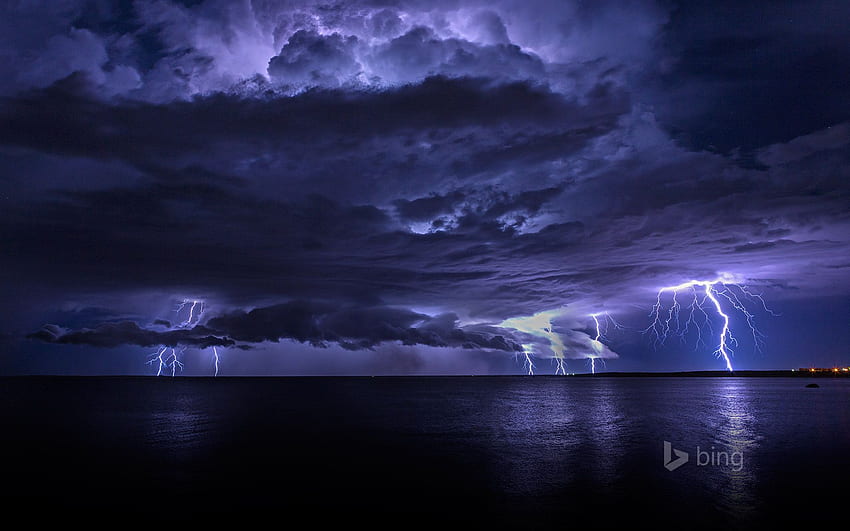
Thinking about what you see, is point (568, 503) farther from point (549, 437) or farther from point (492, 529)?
point (549, 437)

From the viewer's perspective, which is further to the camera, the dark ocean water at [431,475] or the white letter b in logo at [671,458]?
the white letter b in logo at [671,458]

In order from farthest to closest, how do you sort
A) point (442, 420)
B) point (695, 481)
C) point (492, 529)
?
point (442, 420), point (695, 481), point (492, 529)

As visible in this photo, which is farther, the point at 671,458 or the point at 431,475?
the point at 671,458

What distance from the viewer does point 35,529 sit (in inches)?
739

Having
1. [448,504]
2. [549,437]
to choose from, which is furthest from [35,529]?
[549,437]

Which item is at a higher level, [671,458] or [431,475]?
[431,475]

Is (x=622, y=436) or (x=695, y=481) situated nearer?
(x=695, y=481)

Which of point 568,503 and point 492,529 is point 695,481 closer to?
point 568,503

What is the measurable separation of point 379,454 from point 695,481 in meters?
18.5

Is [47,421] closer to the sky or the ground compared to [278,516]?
closer to the ground

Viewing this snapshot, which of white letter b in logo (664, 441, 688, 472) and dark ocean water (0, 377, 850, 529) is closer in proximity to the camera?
dark ocean water (0, 377, 850, 529)

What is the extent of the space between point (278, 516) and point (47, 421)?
54.6 meters

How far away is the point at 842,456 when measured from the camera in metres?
33.6

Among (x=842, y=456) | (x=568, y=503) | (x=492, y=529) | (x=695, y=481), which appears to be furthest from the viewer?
(x=842, y=456)
